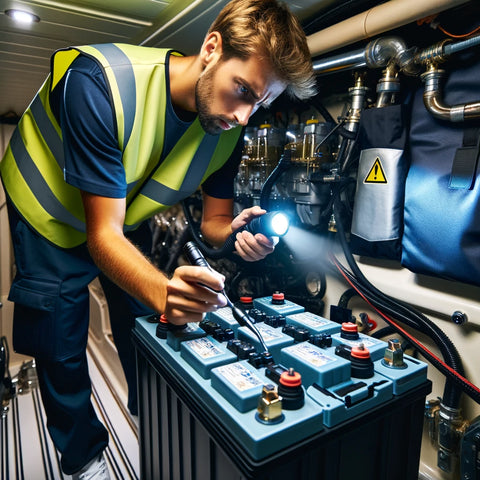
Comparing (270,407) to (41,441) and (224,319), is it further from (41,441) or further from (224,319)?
(41,441)

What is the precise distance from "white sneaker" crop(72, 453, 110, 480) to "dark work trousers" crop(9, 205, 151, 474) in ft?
0.11

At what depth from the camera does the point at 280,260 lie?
158 centimetres

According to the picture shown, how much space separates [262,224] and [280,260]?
551 mm

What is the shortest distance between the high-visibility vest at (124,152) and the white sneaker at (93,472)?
75cm

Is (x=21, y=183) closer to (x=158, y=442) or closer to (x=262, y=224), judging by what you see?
(x=262, y=224)

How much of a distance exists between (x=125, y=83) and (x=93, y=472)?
1257mm

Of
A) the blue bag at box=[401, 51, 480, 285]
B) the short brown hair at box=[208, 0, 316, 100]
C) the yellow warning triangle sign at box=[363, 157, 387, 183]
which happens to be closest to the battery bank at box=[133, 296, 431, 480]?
the blue bag at box=[401, 51, 480, 285]

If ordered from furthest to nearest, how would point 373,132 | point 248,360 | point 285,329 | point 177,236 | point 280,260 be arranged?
point 177,236, point 280,260, point 373,132, point 285,329, point 248,360

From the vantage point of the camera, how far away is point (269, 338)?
907mm

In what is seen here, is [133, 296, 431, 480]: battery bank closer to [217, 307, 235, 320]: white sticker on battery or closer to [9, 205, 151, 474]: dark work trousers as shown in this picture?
[217, 307, 235, 320]: white sticker on battery

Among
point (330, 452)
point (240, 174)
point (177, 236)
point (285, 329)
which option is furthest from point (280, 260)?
point (330, 452)

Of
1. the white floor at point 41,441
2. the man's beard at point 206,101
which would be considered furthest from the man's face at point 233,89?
the white floor at point 41,441

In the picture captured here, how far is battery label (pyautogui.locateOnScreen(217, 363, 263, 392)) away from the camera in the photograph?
694 millimetres

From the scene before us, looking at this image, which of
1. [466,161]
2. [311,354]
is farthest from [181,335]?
[466,161]
